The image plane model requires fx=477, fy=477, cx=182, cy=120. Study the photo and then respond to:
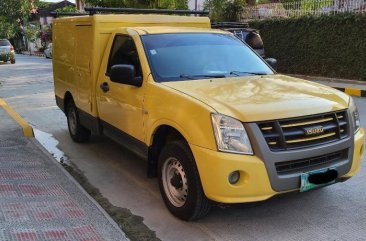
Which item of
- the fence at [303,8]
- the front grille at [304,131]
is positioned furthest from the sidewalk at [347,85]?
the front grille at [304,131]

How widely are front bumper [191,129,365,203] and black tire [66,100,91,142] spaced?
3.73 meters

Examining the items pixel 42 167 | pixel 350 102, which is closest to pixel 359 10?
pixel 350 102

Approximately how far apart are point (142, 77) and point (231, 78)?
3.05 feet

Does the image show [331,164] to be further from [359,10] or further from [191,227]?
[359,10]

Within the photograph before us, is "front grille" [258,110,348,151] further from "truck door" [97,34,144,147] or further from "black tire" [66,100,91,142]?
"black tire" [66,100,91,142]

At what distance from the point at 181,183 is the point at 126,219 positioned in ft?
2.14

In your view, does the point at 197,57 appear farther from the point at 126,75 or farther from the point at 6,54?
the point at 6,54

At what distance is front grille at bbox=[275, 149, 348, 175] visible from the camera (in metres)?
3.93

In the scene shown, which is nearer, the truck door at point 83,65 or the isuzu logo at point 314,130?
the isuzu logo at point 314,130

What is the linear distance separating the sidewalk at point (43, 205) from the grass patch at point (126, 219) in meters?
0.15

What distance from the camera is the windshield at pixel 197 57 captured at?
5027mm

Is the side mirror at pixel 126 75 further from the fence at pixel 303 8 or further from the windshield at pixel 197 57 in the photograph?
the fence at pixel 303 8

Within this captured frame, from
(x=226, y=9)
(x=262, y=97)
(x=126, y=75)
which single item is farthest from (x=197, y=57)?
(x=226, y=9)

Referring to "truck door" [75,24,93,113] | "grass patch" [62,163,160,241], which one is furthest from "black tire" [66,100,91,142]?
"grass patch" [62,163,160,241]
